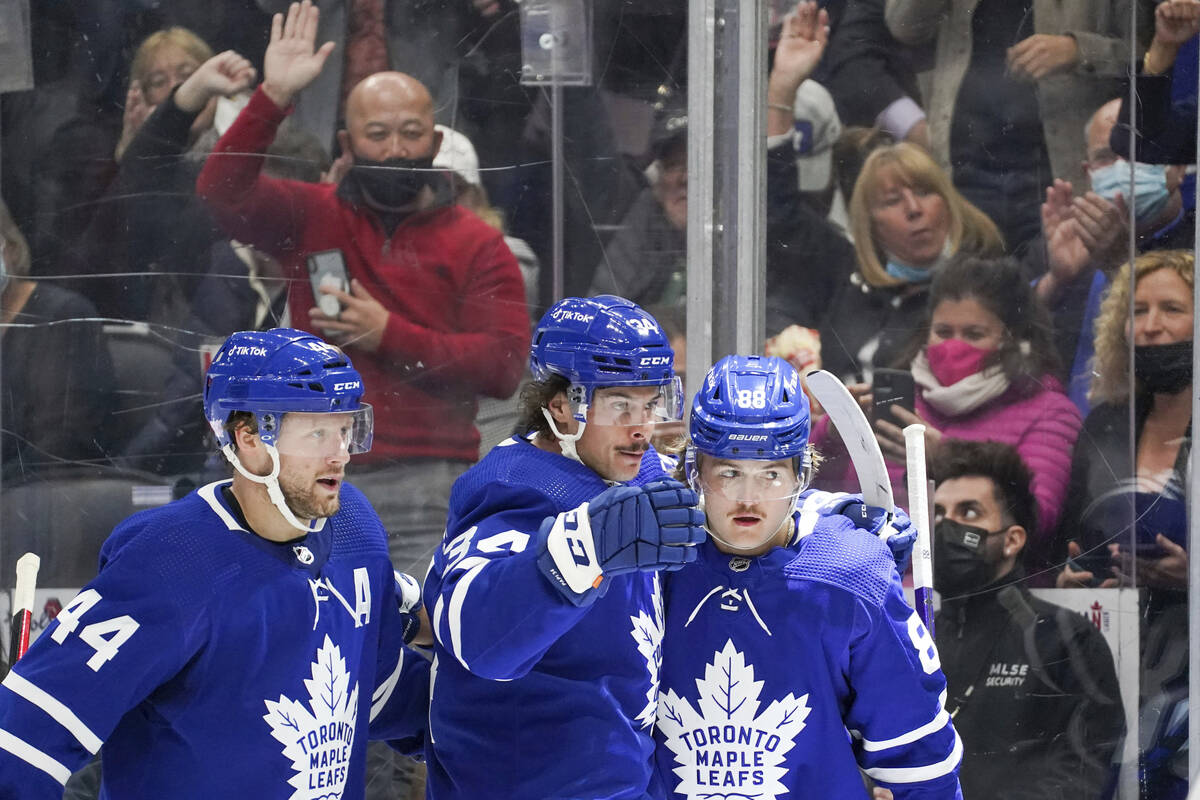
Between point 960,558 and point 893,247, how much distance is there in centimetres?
85

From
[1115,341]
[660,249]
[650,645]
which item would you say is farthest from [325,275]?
[1115,341]

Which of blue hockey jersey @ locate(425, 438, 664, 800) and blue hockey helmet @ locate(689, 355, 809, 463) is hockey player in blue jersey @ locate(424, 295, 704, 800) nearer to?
blue hockey jersey @ locate(425, 438, 664, 800)

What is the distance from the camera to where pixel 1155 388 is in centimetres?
340

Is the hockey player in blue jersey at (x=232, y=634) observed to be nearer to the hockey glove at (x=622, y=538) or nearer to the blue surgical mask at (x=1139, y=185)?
the hockey glove at (x=622, y=538)

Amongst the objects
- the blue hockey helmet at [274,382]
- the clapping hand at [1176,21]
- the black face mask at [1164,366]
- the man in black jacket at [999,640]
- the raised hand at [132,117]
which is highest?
the clapping hand at [1176,21]

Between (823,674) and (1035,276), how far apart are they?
157 centimetres

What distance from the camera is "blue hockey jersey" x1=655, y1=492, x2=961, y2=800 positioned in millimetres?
2303

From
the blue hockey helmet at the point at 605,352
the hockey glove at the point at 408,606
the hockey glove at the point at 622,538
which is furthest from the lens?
the hockey glove at the point at 408,606

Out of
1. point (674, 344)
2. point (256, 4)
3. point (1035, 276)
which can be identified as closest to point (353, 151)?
point (256, 4)

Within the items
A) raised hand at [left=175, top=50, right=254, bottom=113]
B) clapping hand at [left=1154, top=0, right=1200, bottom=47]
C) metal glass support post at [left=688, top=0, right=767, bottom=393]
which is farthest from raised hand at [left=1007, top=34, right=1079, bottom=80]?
raised hand at [left=175, top=50, right=254, bottom=113]

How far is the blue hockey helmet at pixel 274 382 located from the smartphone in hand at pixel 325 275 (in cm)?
124

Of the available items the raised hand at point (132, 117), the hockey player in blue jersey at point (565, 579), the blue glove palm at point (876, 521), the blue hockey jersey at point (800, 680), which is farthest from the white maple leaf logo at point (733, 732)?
the raised hand at point (132, 117)

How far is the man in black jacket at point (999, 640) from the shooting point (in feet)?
11.5

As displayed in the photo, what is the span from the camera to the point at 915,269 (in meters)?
3.50
